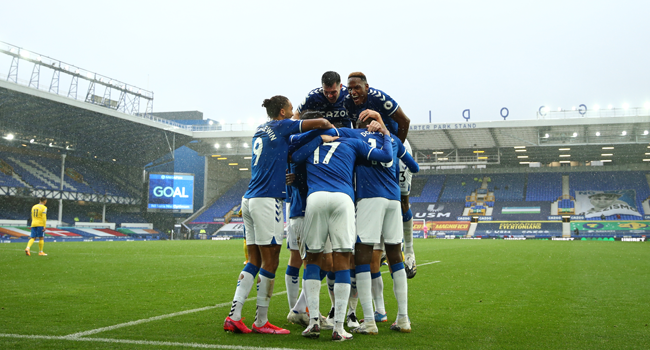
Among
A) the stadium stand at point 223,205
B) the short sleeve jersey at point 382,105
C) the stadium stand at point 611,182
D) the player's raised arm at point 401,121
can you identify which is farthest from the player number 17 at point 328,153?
the stadium stand at point 611,182

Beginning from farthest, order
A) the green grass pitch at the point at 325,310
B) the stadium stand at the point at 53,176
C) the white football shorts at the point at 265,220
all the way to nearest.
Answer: the stadium stand at the point at 53,176, the white football shorts at the point at 265,220, the green grass pitch at the point at 325,310

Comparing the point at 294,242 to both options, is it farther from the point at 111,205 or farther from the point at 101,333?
the point at 111,205

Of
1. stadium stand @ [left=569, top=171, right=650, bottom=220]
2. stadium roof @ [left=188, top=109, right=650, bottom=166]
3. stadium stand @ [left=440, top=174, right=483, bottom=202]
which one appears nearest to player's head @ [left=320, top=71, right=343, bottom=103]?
stadium roof @ [left=188, top=109, right=650, bottom=166]

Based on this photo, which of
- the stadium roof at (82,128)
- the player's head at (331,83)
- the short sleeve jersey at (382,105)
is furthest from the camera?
the stadium roof at (82,128)

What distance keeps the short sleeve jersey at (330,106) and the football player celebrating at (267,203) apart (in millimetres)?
1055

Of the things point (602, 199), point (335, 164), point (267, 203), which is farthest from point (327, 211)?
point (602, 199)

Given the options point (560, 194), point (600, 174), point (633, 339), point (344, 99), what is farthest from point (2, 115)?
point (600, 174)

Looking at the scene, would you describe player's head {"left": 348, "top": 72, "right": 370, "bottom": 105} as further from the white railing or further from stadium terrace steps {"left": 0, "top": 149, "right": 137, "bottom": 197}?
stadium terrace steps {"left": 0, "top": 149, "right": 137, "bottom": 197}

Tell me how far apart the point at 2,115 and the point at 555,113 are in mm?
42050

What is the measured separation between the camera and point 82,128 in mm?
40312

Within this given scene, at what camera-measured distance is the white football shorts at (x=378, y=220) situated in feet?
14.9

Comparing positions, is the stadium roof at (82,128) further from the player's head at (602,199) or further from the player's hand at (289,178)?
the player's head at (602,199)

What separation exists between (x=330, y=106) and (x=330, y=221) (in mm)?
1982

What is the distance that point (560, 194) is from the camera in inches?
1861
